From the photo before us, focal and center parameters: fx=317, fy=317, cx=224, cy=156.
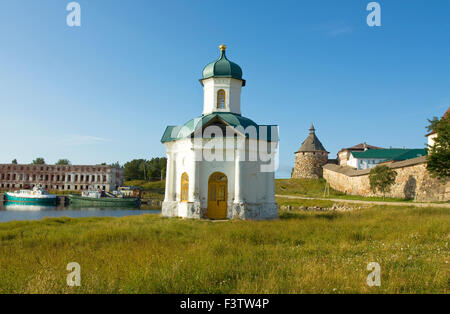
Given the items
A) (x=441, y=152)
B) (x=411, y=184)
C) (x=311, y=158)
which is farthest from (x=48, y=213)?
(x=311, y=158)

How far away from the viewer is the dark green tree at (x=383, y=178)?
119ft

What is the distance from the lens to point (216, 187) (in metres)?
17.5

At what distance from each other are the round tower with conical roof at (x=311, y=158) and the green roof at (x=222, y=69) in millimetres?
49130

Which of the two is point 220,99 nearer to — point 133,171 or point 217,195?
point 217,195

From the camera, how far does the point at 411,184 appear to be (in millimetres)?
34938

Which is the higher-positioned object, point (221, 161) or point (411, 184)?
point (221, 161)

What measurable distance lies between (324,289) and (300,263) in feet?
5.83

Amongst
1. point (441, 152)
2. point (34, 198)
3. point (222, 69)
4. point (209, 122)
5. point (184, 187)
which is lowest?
point (34, 198)

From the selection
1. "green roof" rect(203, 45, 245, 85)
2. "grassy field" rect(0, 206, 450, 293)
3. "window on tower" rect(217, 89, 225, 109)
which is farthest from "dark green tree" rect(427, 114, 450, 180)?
"window on tower" rect(217, 89, 225, 109)

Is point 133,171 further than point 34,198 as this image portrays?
Yes

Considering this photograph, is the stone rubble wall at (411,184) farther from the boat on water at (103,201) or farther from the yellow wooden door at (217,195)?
the boat on water at (103,201)

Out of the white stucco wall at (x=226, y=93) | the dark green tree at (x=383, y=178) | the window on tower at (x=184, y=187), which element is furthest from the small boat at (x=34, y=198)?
the dark green tree at (x=383, y=178)

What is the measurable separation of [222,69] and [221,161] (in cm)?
574
